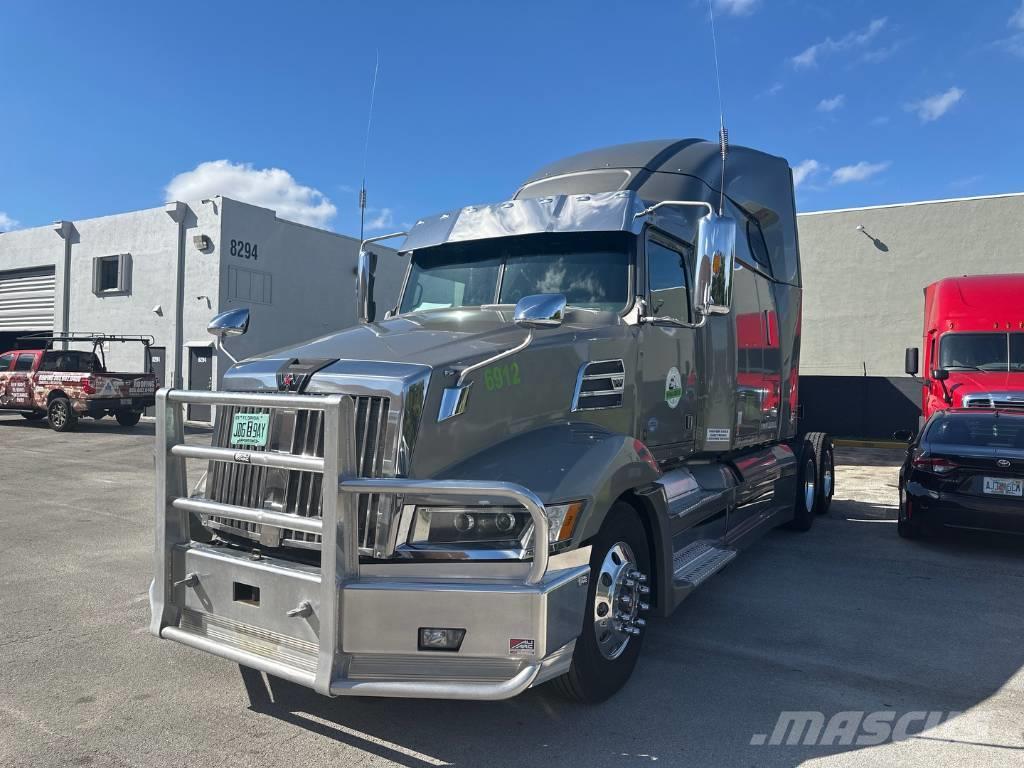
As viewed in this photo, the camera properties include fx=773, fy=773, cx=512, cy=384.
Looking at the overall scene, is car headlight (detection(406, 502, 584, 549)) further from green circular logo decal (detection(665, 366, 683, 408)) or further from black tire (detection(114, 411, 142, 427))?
black tire (detection(114, 411, 142, 427))

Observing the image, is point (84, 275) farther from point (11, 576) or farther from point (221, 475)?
point (221, 475)

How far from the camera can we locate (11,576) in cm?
606

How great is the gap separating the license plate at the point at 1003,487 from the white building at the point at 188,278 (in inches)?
660

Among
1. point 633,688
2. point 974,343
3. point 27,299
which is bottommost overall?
point 633,688

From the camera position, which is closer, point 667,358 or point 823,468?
point 667,358

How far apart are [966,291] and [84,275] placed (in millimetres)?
26566

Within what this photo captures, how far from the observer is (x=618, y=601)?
3859 mm

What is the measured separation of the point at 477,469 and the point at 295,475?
828 mm

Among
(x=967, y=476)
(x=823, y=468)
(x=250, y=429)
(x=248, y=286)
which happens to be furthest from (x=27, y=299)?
(x=967, y=476)

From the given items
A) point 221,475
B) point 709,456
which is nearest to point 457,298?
point 221,475

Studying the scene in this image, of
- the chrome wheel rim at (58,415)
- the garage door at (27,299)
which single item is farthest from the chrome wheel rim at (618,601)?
the garage door at (27,299)

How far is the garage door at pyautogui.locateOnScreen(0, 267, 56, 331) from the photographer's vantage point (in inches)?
1121

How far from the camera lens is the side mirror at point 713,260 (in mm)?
4531

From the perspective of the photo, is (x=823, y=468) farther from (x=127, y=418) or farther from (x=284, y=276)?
(x=284, y=276)
